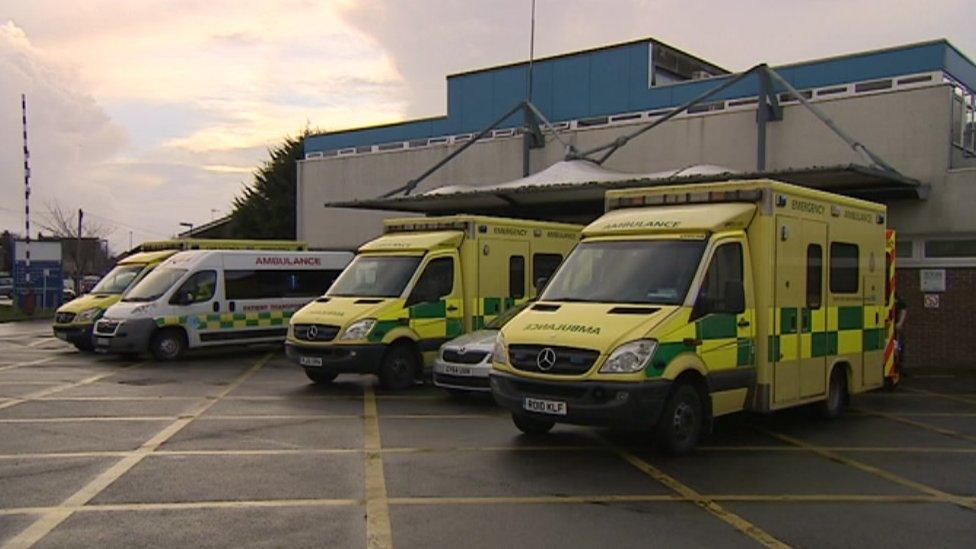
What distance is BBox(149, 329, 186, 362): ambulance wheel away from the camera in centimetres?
1842

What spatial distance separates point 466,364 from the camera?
12.3 metres

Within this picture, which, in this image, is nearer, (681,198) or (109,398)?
(681,198)

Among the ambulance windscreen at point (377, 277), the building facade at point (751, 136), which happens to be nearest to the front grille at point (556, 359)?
the ambulance windscreen at point (377, 277)

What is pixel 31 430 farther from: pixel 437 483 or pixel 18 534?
pixel 437 483

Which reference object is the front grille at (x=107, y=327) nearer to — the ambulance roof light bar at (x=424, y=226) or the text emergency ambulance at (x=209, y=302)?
the text emergency ambulance at (x=209, y=302)

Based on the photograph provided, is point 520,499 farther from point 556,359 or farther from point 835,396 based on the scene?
point 835,396

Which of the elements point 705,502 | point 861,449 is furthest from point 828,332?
point 705,502

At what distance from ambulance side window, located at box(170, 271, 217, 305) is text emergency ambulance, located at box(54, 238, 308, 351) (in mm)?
1837

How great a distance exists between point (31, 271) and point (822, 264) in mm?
34678

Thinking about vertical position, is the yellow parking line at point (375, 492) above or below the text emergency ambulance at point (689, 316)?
below

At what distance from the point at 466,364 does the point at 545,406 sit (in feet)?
11.9

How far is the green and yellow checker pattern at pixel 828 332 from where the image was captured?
33.1ft

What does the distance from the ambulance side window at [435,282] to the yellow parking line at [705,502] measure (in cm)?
558

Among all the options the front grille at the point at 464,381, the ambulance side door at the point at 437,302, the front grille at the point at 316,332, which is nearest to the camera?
the front grille at the point at 464,381
